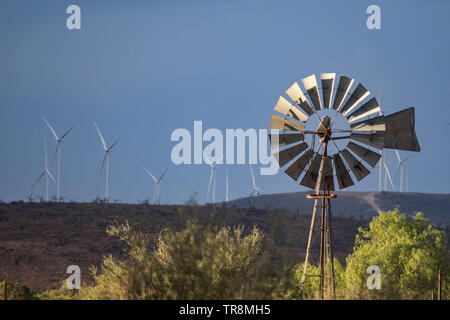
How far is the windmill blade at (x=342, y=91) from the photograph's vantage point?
2277 cm

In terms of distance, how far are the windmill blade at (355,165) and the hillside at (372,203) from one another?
101375 millimetres

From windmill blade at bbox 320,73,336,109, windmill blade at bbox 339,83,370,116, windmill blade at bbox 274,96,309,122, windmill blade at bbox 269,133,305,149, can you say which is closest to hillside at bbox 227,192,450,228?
windmill blade at bbox 274,96,309,122

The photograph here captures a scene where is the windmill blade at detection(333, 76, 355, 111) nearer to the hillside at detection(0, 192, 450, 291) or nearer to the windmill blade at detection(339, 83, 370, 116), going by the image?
the windmill blade at detection(339, 83, 370, 116)

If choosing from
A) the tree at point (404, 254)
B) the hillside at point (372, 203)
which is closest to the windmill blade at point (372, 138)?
the tree at point (404, 254)

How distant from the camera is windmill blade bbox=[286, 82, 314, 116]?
23.1 metres

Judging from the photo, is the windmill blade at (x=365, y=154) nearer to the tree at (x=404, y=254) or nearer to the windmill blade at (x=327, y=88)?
the windmill blade at (x=327, y=88)

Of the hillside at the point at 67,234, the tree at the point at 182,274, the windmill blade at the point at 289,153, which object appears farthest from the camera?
the hillside at the point at 67,234

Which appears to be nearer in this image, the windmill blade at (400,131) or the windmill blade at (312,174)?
the windmill blade at (400,131)

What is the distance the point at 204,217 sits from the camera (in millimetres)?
18797

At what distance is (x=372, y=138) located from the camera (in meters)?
22.4

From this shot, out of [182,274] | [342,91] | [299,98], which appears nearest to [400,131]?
[342,91]

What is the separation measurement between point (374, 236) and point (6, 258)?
33858 mm
